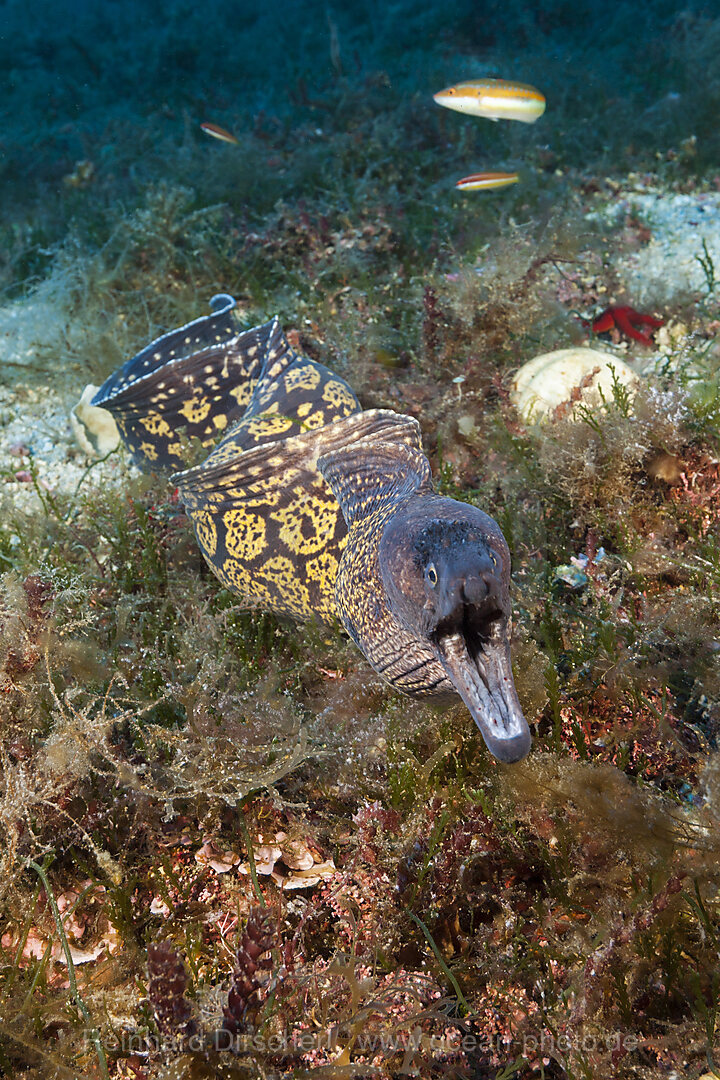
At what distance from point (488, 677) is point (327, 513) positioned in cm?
138

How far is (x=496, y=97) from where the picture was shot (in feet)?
17.3

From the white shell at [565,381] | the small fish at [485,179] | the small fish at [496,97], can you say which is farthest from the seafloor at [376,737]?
the small fish at [496,97]

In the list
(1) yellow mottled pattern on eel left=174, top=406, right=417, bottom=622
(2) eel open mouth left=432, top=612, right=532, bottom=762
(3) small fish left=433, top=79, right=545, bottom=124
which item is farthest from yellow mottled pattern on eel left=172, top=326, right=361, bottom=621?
(3) small fish left=433, top=79, right=545, bottom=124

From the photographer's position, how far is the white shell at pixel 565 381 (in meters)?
3.78

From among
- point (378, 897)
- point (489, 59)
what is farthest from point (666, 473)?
point (489, 59)

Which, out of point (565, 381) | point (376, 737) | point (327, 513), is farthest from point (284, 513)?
point (565, 381)

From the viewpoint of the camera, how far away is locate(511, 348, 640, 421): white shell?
3783 millimetres

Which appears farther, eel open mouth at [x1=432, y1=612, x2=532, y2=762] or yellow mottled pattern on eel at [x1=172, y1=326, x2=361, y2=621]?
yellow mottled pattern on eel at [x1=172, y1=326, x2=361, y2=621]

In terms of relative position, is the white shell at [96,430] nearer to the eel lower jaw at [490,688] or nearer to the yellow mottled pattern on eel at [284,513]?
→ the yellow mottled pattern on eel at [284,513]

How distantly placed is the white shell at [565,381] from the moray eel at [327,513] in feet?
3.95

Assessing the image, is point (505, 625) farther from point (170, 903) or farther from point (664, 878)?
point (170, 903)

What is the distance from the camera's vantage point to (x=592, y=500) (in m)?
3.37

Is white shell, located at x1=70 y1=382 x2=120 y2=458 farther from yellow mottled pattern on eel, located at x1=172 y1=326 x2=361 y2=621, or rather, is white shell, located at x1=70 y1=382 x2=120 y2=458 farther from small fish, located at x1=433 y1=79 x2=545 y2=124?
small fish, located at x1=433 y1=79 x2=545 y2=124

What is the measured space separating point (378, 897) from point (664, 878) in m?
0.92
